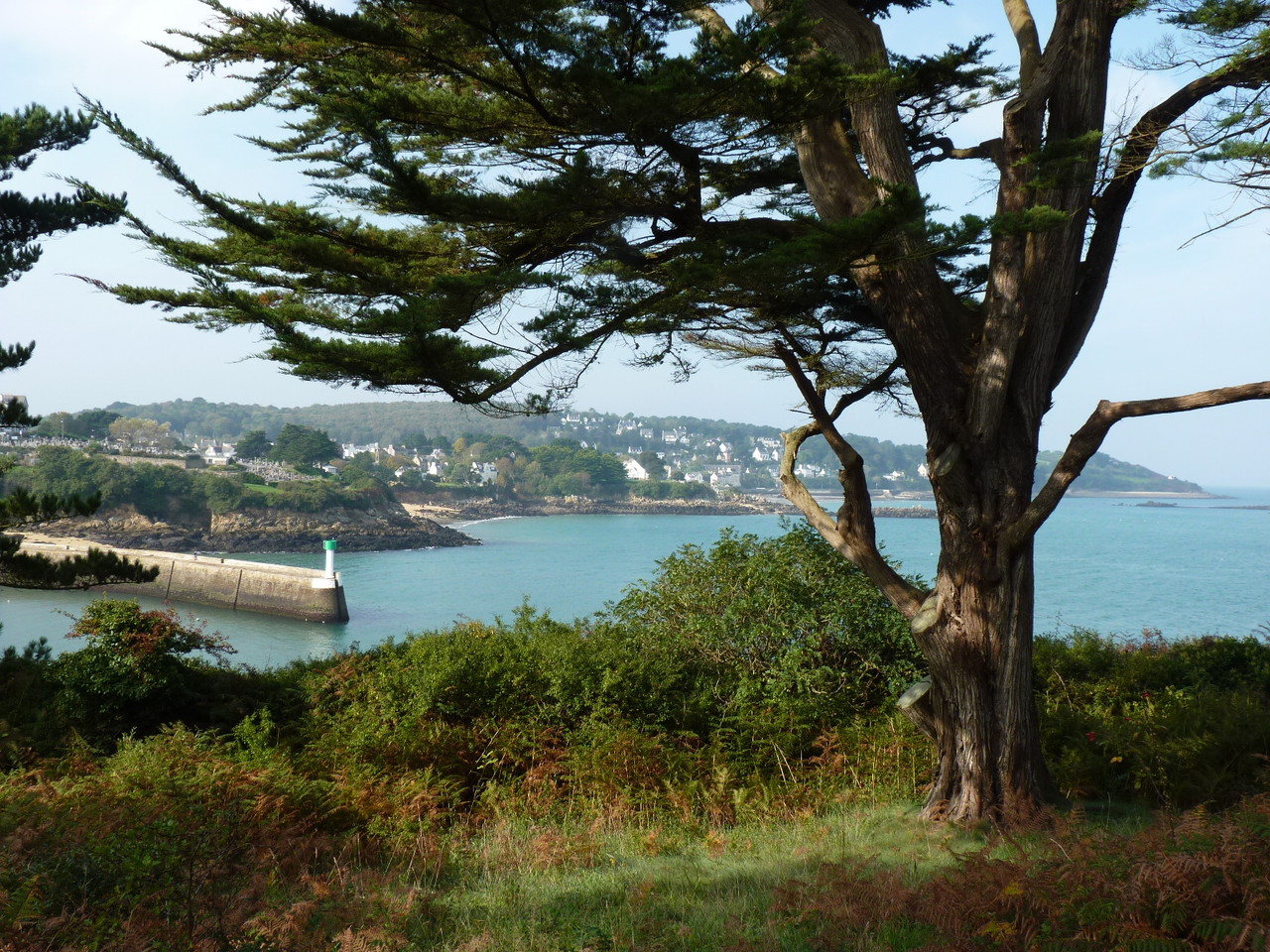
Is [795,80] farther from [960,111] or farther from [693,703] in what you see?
[693,703]

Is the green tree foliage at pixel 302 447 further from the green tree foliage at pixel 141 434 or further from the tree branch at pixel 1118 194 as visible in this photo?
the tree branch at pixel 1118 194

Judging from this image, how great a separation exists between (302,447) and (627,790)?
146 ft

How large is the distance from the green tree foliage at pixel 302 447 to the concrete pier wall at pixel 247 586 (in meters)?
19.2

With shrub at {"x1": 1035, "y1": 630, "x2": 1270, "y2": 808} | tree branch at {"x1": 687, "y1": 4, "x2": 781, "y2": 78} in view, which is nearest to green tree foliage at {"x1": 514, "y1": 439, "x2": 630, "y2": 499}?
shrub at {"x1": 1035, "y1": 630, "x2": 1270, "y2": 808}

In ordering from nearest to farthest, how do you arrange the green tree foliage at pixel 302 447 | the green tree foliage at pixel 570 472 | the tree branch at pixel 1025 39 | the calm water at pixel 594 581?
the tree branch at pixel 1025 39, the calm water at pixel 594 581, the green tree foliage at pixel 302 447, the green tree foliage at pixel 570 472

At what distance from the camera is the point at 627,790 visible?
14.9 feet

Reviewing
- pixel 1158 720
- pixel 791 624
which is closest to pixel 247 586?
pixel 791 624

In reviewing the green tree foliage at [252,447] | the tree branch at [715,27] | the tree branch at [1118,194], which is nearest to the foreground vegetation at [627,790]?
the tree branch at [1118,194]

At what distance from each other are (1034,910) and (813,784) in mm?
2819


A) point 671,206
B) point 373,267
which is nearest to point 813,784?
point 671,206

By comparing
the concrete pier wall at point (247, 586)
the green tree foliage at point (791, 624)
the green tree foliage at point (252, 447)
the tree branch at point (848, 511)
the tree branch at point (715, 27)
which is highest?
the tree branch at point (715, 27)

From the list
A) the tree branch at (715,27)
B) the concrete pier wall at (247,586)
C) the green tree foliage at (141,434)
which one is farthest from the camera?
the green tree foliage at (141,434)

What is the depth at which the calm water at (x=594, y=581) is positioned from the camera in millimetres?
20969

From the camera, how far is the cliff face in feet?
111
